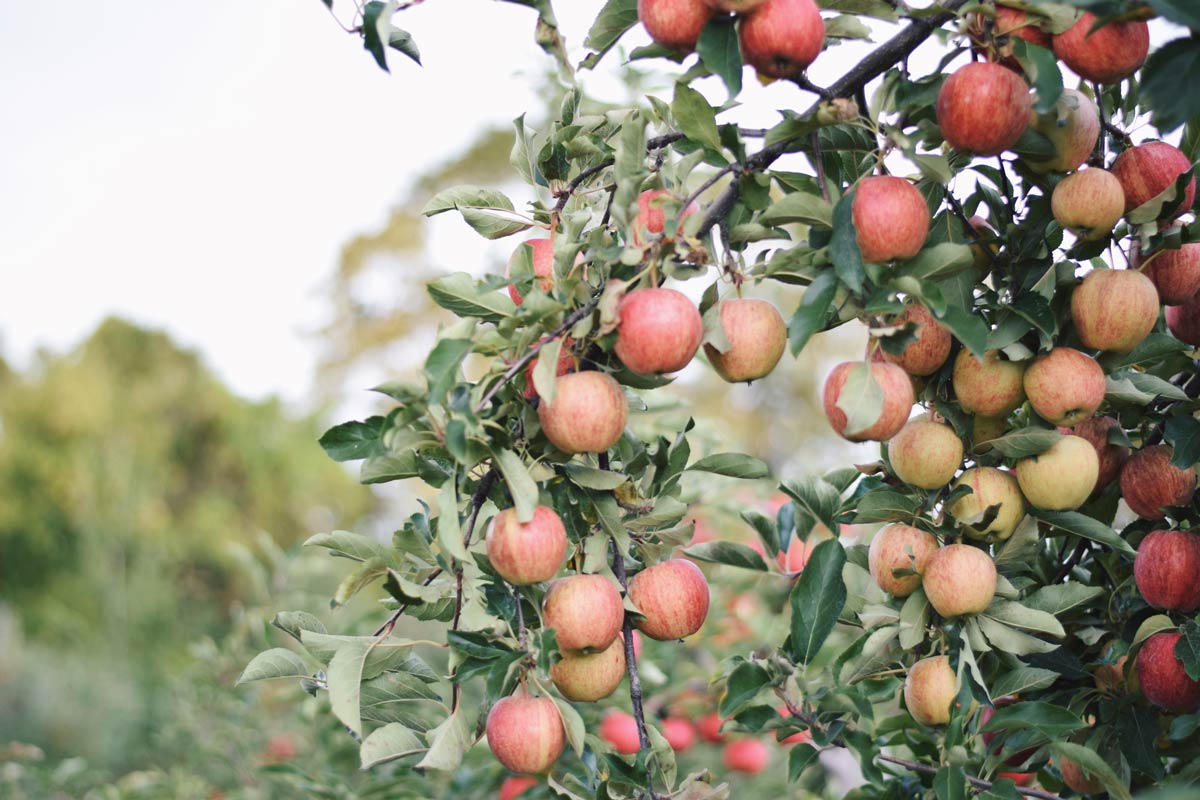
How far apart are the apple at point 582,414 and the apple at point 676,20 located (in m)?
0.27

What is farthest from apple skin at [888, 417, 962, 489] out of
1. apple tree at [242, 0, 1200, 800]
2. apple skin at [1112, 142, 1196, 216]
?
apple skin at [1112, 142, 1196, 216]

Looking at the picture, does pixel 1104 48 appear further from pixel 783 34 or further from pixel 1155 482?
pixel 1155 482

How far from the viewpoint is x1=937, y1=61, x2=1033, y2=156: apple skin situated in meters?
0.73

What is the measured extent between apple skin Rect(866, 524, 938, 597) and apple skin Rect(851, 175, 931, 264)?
257mm

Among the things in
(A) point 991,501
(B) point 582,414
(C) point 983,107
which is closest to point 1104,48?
(C) point 983,107

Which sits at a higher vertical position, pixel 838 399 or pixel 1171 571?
pixel 838 399

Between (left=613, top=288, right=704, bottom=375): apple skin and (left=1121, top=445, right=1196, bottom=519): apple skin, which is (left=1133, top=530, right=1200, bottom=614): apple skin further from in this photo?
(left=613, top=288, right=704, bottom=375): apple skin

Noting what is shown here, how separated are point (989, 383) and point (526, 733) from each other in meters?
0.48

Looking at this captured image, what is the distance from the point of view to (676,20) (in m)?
0.74

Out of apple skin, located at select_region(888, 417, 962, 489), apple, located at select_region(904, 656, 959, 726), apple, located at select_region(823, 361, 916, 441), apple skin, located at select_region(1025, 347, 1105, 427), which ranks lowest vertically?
apple, located at select_region(904, 656, 959, 726)

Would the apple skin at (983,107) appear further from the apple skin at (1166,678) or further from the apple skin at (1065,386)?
the apple skin at (1166,678)

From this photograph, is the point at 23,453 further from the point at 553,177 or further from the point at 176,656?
the point at 553,177

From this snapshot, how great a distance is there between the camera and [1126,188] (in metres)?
0.86

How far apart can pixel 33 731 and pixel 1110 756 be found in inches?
171
